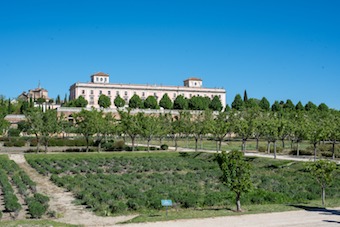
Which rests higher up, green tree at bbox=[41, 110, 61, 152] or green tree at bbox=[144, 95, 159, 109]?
green tree at bbox=[144, 95, 159, 109]

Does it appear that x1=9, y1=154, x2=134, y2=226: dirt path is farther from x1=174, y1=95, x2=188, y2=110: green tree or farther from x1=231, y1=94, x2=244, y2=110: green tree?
x1=231, y1=94, x2=244, y2=110: green tree

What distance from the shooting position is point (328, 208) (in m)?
18.8

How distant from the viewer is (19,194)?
2395 centimetres

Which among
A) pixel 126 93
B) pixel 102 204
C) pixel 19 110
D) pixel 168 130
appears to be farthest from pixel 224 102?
pixel 102 204

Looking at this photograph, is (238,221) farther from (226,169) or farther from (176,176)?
(176,176)

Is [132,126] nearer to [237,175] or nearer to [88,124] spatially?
[88,124]

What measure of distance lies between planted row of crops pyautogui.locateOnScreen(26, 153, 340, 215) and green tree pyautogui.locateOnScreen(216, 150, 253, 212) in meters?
2.29

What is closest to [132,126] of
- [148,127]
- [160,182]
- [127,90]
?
[148,127]

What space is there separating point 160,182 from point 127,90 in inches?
3763

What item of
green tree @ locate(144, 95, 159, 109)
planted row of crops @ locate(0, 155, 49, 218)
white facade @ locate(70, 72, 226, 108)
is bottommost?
planted row of crops @ locate(0, 155, 49, 218)

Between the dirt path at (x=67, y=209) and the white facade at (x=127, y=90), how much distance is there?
88438 mm

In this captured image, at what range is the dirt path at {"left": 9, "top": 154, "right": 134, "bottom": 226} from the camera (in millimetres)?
17359

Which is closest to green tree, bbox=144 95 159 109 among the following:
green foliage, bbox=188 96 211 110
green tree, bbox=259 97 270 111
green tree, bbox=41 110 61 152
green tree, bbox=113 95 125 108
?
green tree, bbox=113 95 125 108

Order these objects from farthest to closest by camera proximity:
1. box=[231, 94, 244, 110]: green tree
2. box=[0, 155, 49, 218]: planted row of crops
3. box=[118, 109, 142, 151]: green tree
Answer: box=[231, 94, 244, 110]: green tree < box=[118, 109, 142, 151]: green tree < box=[0, 155, 49, 218]: planted row of crops
